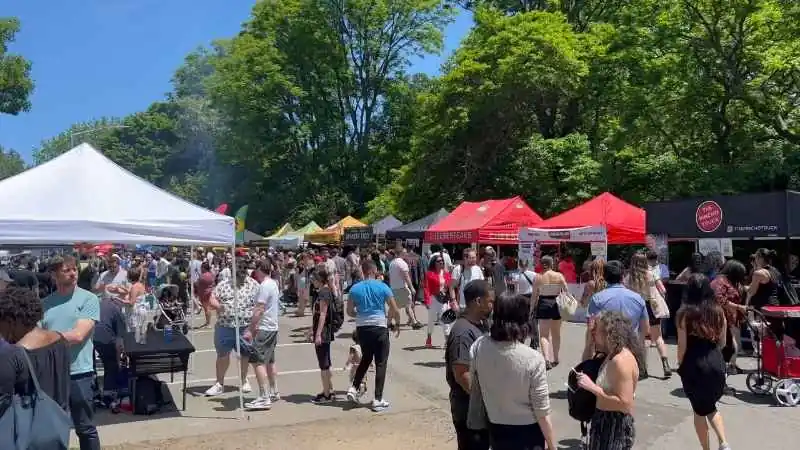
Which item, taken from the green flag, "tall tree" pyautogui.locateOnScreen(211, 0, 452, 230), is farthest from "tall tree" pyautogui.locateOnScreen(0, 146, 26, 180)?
the green flag

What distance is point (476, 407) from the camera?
12.8ft

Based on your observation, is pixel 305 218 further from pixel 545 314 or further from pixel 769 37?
pixel 545 314

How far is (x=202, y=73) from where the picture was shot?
219ft

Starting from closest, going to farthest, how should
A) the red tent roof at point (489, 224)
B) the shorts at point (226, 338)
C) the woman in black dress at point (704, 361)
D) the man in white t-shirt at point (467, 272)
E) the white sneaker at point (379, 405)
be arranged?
the woman in black dress at point (704, 361) < the white sneaker at point (379, 405) < the shorts at point (226, 338) < the man in white t-shirt at point (467, 272) < the red tent roof at point (489, 224)

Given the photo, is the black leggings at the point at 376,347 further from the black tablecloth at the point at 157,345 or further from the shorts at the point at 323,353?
the black tablecloth at the point at 157,345

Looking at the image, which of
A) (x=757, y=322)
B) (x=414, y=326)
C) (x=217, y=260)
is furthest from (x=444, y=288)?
(x=217, y=260)

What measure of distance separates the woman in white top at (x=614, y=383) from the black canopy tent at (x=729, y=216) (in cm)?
973

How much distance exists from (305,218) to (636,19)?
23.3m

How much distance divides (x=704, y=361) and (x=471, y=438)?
93.3 inches

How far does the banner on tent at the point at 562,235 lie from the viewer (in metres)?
15.3

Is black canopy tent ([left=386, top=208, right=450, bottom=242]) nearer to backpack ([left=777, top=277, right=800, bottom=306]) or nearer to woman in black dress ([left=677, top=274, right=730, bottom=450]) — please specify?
backpack ([left=777, top=277, right=800, bottom=306])

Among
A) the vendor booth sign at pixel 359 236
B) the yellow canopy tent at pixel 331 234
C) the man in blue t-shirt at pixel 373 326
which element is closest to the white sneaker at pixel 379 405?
the man in blue t-shirt at pixel 373 326

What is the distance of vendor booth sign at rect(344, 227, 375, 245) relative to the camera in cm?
2503

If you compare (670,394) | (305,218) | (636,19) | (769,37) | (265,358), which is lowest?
(670,394)
